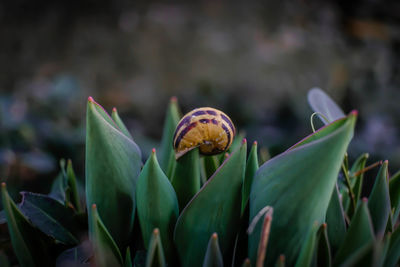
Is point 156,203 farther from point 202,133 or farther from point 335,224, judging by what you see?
point 335,224

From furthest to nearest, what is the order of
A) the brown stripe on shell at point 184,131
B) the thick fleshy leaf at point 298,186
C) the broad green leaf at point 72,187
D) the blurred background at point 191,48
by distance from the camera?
the blurred background at point 191,48, the broad green leaf at point 72,187, the brown stripe on shell at point 184,131, the thick fleshy leaf at point 298,186

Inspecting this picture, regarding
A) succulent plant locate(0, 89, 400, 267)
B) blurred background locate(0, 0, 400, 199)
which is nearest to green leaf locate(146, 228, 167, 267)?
succulent plant locate(0, 89, 400, 267)

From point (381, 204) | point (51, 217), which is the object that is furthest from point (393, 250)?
point (51, 217)

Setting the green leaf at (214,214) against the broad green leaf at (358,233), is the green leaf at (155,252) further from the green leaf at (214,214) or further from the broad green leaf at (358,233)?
the broad green leaf at (358,233)

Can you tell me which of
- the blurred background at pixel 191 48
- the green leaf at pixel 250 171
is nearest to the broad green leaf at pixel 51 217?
the green leaf at pixel 250 171

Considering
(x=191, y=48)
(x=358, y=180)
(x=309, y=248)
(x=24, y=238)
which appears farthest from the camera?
(x=191, y=48)

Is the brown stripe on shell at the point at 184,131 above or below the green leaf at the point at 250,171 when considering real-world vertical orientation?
above
